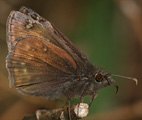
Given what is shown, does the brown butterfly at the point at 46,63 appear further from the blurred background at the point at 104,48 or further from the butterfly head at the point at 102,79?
the blurred background at the point at 104,48

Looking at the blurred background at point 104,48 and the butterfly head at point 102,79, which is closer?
the butterfly head at point 102,79

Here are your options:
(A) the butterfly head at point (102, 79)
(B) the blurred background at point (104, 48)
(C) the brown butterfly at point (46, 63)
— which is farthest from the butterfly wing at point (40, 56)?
(B) the blurred background at point (104, 48)

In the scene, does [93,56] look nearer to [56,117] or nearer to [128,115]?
[128,115]

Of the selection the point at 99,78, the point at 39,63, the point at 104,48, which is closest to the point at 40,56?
the point at 39,63

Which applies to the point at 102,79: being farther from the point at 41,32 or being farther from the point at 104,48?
the point at 104,48

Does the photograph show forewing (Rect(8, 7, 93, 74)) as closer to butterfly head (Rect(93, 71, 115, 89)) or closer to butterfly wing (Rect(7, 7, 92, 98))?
butterfly wing (Rect(7, 7, 92, 98))

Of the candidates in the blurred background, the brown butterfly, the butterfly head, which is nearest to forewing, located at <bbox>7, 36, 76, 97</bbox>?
the brown butterfly

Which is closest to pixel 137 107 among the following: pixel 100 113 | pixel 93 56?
pixel 100 113
